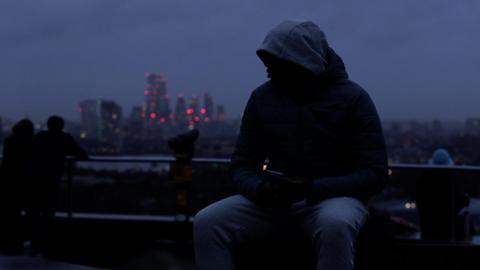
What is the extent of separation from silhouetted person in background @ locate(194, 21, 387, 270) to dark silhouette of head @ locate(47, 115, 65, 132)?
694 centimetres

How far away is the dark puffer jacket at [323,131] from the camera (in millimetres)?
3428

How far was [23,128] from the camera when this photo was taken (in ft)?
34.4

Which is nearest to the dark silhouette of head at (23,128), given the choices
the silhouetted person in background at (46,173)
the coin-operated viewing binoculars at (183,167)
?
the silhouetted person in background at (46,173)

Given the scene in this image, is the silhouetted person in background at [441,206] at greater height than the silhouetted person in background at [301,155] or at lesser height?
lesser

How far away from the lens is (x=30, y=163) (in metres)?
10.2

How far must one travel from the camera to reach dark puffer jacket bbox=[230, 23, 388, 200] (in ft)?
11.2

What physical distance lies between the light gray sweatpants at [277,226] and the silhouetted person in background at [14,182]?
730cm

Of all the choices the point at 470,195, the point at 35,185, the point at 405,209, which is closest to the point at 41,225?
the point at 35,185

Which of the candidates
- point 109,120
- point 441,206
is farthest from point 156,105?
point 441,206

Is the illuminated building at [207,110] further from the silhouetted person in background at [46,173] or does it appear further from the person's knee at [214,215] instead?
the person's knee at [214,215]

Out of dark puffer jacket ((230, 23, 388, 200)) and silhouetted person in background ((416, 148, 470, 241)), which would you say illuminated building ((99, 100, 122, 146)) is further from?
dark puffer jacket ((230, 23, 388, 200))

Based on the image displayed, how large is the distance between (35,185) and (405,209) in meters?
4.41

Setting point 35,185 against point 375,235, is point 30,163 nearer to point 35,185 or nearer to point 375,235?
point 35,185

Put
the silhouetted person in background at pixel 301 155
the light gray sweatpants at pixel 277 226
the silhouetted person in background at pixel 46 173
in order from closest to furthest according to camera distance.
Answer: the light gray sweatpants at pixel 277 226 < the silhouetted person in background at pixel 301 155 < the silhouetted person in background at pixel 46 173
